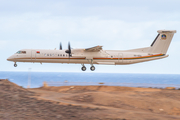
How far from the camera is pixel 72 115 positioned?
17.9 m

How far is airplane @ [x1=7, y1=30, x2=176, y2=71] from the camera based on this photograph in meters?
33.6

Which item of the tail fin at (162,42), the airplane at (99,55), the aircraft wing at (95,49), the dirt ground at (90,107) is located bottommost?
the dirt ground at (90,107)

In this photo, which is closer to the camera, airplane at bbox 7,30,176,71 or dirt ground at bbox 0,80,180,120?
dirt ground at bbox 0,80,180,120

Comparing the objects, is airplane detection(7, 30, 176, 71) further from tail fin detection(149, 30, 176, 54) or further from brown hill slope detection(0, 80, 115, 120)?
brown hill slope detection(0, 80, 115, 120)

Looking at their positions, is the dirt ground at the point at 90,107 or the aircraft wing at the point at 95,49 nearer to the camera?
the dirt ground at the point at 90,107

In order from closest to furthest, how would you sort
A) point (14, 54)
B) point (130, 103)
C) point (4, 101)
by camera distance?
point (4, 101), point (130, 103), point (14, 54)

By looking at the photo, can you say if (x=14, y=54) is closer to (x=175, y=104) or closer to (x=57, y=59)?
(x=57, y=59)

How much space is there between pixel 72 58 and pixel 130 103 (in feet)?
47.3

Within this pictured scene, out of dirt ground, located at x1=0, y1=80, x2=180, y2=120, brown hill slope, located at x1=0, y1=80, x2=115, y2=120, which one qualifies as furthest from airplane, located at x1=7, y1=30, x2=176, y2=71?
brown hill slope, located at x1=0, y1=80, x2=115, y2=120

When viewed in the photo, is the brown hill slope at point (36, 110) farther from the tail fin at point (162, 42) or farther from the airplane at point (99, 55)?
the tail fin at point (162, 42)

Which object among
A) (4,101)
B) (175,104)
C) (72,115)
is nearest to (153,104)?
(175,104)

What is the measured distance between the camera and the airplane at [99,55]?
33.6m

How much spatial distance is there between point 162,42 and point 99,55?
12.3 metres

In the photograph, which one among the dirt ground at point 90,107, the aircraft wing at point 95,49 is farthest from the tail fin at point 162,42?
the dirt ground at point 90,107
